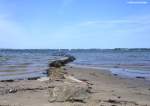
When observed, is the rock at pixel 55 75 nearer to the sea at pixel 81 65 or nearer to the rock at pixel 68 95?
the sea at pixel 81 65

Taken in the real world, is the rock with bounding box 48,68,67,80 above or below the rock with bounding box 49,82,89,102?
below

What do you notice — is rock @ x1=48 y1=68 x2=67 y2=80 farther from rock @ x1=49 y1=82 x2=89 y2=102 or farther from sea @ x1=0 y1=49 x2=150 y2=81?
rock @ x1=49 y1=82 x2=89 y2=102

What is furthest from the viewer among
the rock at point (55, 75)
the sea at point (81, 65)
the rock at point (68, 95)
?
the sea at point (81, 65)

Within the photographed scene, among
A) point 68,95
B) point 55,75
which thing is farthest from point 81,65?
point 68,95

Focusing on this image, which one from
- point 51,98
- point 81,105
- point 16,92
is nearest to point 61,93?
point 51,98

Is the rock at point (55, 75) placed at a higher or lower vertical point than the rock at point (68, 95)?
lower

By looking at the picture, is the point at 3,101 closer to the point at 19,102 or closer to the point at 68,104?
the point at 19,102

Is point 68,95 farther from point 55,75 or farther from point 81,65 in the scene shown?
point 81,65

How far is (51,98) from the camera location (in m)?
11.7

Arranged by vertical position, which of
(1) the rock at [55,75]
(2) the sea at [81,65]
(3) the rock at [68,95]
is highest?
(3) the rock at [68,95]

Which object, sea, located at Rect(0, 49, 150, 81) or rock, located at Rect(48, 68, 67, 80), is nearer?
rock, located at Rect(48, 68, 67, 80)

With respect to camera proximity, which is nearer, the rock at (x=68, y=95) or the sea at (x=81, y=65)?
the rock at (x=68, y=95)

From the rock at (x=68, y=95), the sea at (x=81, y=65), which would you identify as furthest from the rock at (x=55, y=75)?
the rock at (x=68, y=95)

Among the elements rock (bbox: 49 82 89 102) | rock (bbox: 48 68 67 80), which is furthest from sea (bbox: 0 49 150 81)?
rock (bbox: 49 82 89 102)
